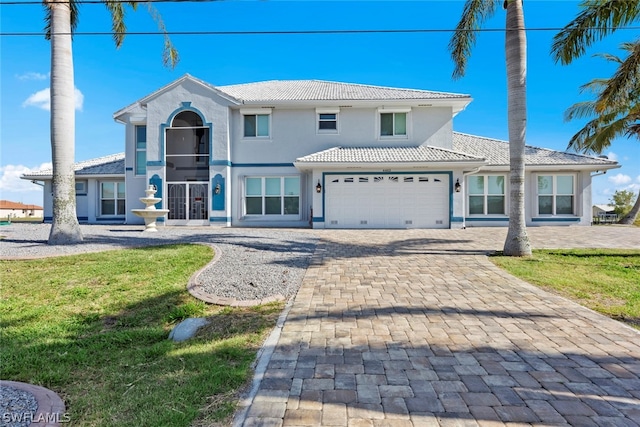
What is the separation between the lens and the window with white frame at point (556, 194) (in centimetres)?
1881

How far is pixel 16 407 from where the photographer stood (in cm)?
289

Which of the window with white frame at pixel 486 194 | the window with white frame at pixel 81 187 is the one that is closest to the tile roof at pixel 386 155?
the window with white frame at pixel 486 194

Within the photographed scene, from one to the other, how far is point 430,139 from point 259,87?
12.1 meters

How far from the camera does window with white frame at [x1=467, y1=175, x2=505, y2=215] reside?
18.8 metres

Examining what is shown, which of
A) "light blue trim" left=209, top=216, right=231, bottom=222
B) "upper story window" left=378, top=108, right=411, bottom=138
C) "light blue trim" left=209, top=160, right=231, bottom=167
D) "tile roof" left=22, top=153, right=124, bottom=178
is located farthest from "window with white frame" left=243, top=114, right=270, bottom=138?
"tile roof" left=22, top=153, right=124, bottom=178

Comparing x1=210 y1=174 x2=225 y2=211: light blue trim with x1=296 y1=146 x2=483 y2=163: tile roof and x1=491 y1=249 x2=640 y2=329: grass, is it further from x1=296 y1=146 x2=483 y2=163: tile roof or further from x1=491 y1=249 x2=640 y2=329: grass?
x1=491 y1=249 x2=640 y2=329: grass

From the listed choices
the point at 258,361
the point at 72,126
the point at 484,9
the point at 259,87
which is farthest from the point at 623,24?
the point at 259,87

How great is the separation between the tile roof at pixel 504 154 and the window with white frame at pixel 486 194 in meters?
1.18

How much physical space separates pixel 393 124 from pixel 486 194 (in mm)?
6821

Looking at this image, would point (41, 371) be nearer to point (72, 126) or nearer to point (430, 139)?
point (72, 126)

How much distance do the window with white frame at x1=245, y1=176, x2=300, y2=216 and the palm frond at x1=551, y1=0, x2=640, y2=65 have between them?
1269cm

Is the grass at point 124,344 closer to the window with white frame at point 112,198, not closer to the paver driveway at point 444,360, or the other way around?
the paver driveway at point 444,360

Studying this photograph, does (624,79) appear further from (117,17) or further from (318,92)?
(117,17)

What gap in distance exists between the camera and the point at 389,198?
17000mm
